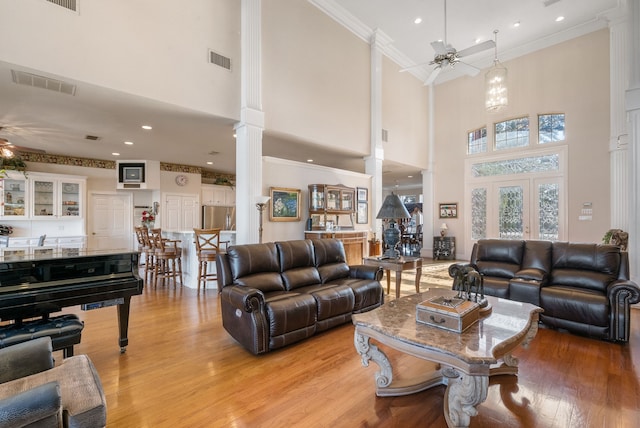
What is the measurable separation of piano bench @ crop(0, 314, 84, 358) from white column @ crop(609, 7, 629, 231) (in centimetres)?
907

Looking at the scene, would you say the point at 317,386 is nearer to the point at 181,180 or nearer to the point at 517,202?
the point at 517,202

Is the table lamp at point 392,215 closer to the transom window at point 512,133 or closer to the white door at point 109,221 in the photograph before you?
the transom window at point 512,133

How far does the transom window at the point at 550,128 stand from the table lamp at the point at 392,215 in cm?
581

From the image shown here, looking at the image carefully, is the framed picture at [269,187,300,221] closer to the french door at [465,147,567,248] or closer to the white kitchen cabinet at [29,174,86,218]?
the white kitchen cabinet at [29,174,86,218]

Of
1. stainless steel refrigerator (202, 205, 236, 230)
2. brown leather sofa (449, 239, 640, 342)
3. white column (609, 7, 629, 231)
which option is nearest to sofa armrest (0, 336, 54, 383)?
brown leather sofa (449, 239, 640, 342)

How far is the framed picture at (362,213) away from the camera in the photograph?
24.2ft

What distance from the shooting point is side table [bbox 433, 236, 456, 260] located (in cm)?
890

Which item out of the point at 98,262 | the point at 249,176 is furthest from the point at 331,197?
the point at 98,262

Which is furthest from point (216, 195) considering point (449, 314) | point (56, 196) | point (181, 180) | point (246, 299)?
point (449, 314)

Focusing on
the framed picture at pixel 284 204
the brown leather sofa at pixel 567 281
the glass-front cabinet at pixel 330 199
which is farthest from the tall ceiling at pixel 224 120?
the brown leather sofa at pixel 567 281

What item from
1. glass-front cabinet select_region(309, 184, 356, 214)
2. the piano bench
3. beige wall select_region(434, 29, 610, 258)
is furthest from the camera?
beige wall select_region(434, 29, 610, 258)

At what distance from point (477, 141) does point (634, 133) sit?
15.5ft

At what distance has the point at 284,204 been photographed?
5836mm

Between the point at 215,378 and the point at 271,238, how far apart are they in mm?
3369
